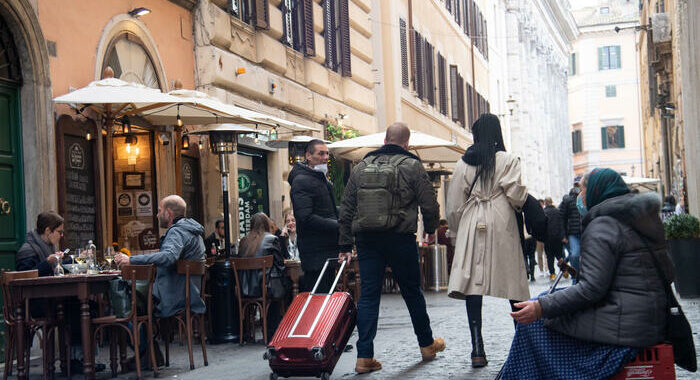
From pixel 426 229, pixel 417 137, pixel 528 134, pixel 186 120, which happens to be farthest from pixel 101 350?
pixel 528 134

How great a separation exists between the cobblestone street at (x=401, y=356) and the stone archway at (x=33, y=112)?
148 cm

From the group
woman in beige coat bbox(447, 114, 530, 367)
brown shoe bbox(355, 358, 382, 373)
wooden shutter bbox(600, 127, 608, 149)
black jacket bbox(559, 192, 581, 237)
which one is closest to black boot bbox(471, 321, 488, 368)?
woman in beige coat bbox(447, 114, 530, 367)

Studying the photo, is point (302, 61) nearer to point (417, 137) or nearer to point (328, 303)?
point (417, 137)

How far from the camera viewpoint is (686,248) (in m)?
13.0

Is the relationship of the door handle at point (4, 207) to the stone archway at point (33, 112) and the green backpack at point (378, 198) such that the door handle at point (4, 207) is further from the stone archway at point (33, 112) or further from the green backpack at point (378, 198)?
the green backpack at point (378, 198)

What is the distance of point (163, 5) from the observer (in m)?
12.7

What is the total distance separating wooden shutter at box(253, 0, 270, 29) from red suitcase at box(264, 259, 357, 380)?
28.6 feet

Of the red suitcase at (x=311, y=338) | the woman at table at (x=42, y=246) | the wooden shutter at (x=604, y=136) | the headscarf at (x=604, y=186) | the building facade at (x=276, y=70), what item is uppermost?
the wooden shutter at (x=604, y=136)

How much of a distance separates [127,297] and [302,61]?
10.2 m

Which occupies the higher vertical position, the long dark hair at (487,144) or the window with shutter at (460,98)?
the window with shutter at (460,98)

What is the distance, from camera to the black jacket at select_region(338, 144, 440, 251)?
7.35 meters

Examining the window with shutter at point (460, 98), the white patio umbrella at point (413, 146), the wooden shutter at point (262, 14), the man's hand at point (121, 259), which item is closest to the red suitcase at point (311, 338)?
the man's hand at point (121, 259)

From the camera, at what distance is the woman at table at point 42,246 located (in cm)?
801

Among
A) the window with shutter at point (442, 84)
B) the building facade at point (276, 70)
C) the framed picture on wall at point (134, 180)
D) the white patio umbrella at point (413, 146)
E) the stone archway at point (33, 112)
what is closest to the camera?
the stone archway at point (33, 112)
